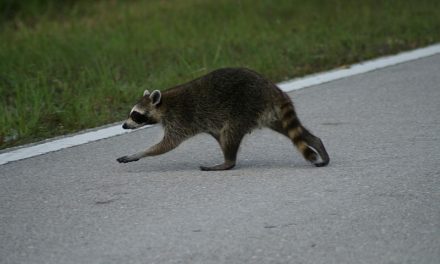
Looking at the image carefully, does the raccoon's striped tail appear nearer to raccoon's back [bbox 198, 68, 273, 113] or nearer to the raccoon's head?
raccoon's back [bbox 198, 68, 273, 113]

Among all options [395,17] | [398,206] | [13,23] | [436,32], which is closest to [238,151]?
[398,206]

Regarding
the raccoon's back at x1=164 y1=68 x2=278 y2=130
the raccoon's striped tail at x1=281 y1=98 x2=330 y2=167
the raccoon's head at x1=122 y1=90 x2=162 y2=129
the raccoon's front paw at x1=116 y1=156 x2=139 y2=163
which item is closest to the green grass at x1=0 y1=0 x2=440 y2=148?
the raccoon's head at x1=122 y1=90 x2=162 y2=129

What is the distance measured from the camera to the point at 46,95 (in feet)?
26.5

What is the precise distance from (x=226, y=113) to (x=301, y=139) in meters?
0.51

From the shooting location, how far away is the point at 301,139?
5.93m

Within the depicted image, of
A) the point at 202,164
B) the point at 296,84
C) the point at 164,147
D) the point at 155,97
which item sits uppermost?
the point at 155,97

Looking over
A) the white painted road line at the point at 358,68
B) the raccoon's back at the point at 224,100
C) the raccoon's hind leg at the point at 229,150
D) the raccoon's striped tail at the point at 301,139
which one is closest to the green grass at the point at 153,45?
the white painted road line at the point at 358,68

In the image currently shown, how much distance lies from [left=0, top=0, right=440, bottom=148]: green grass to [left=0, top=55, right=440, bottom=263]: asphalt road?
3.26 feet

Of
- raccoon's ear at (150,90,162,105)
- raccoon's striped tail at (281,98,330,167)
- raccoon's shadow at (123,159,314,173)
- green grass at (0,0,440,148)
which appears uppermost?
raccoon's ear at (150,90,162,105)

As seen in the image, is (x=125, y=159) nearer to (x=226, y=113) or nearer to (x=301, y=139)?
(x=226, y=113)

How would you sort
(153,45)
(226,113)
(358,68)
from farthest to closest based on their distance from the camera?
(153,45) < (358,68) < (226,113)

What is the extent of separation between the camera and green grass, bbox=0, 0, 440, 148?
7.94 meters

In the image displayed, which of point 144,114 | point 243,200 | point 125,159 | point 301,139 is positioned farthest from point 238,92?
point 243,200

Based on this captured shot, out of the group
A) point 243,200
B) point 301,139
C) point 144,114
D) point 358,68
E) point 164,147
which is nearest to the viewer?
point 243,200
